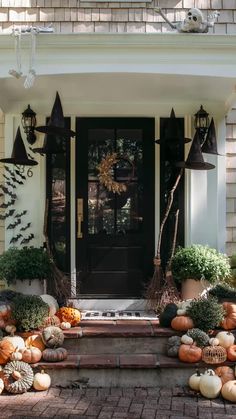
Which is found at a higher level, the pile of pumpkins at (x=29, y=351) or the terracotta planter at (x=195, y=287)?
the terracotta planter at (x=195, y=287)

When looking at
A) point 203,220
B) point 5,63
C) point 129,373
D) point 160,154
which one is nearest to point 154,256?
point 203,220

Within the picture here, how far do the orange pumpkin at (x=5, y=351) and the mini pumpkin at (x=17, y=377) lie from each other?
0.08m

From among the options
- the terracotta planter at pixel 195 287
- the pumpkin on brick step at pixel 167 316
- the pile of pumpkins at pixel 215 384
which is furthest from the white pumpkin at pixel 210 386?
the terracotta planter at pixel 195 287

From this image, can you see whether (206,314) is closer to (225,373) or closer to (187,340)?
(187,340)

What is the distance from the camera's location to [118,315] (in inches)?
194

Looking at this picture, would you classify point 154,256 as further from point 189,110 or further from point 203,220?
point 189,110

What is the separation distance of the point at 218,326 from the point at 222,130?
2.20 meters

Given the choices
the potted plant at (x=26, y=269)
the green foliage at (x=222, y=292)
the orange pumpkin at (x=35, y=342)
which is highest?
the potted plant at (x=26, y=269)

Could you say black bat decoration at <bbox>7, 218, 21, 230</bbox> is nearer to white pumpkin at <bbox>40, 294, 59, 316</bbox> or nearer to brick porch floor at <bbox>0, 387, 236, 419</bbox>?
white pumpkin at <bbox>40, 294, 59, 316</bbox>

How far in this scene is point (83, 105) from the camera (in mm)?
5195

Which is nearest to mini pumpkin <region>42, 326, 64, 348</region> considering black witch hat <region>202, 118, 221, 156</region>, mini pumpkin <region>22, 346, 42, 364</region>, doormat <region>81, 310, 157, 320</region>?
mini pumpkin <region>22, 346, 42, 364</region>

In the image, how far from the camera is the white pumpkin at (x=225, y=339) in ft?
13.2

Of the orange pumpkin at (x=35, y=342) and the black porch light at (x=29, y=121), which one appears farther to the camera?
the black porch light at (x=29, y=121)

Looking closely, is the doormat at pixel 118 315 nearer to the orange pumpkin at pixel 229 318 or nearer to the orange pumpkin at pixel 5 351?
the orange pumpkin at pixel 229 318
